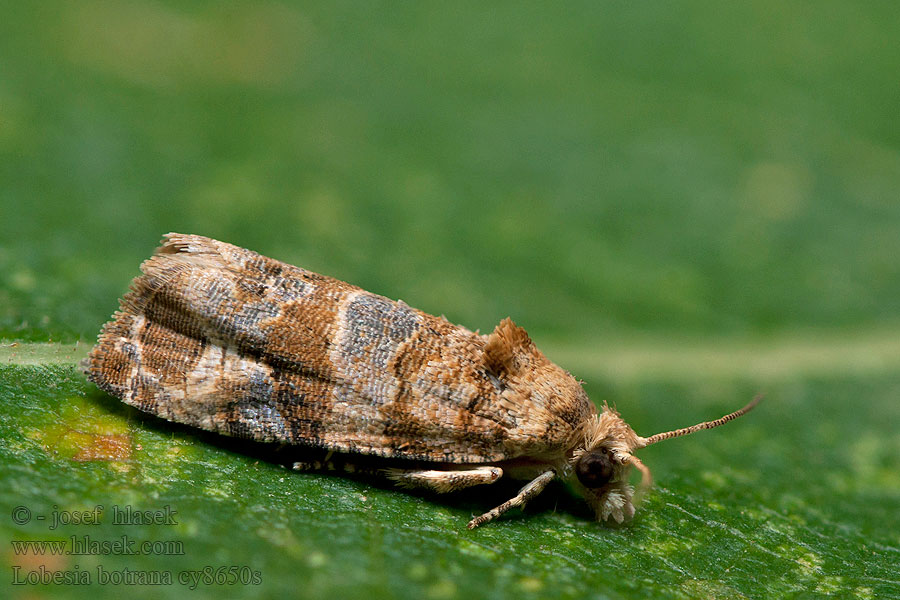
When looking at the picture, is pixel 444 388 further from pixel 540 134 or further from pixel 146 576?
pixel 540 134

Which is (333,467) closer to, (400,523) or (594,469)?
(400,523)

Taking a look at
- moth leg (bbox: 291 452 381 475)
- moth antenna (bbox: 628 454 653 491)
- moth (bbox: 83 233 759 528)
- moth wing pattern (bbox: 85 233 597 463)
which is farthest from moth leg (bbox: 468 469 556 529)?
moth leg (bbox: 291 452 381 475)

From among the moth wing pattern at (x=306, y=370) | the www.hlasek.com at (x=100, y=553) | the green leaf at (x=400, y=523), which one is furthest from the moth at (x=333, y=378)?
the www.hlasek.com at (x=100, y=553)

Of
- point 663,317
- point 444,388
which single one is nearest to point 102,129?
point 444,388

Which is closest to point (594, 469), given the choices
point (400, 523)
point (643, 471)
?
point (643, 471)

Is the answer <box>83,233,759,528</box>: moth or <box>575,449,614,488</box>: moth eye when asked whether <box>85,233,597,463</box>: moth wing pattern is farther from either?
<box>575,449,614,488</box>: moth eye

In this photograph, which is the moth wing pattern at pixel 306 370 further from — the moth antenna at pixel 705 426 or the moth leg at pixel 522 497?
the moth antenna at pixel 705 426
